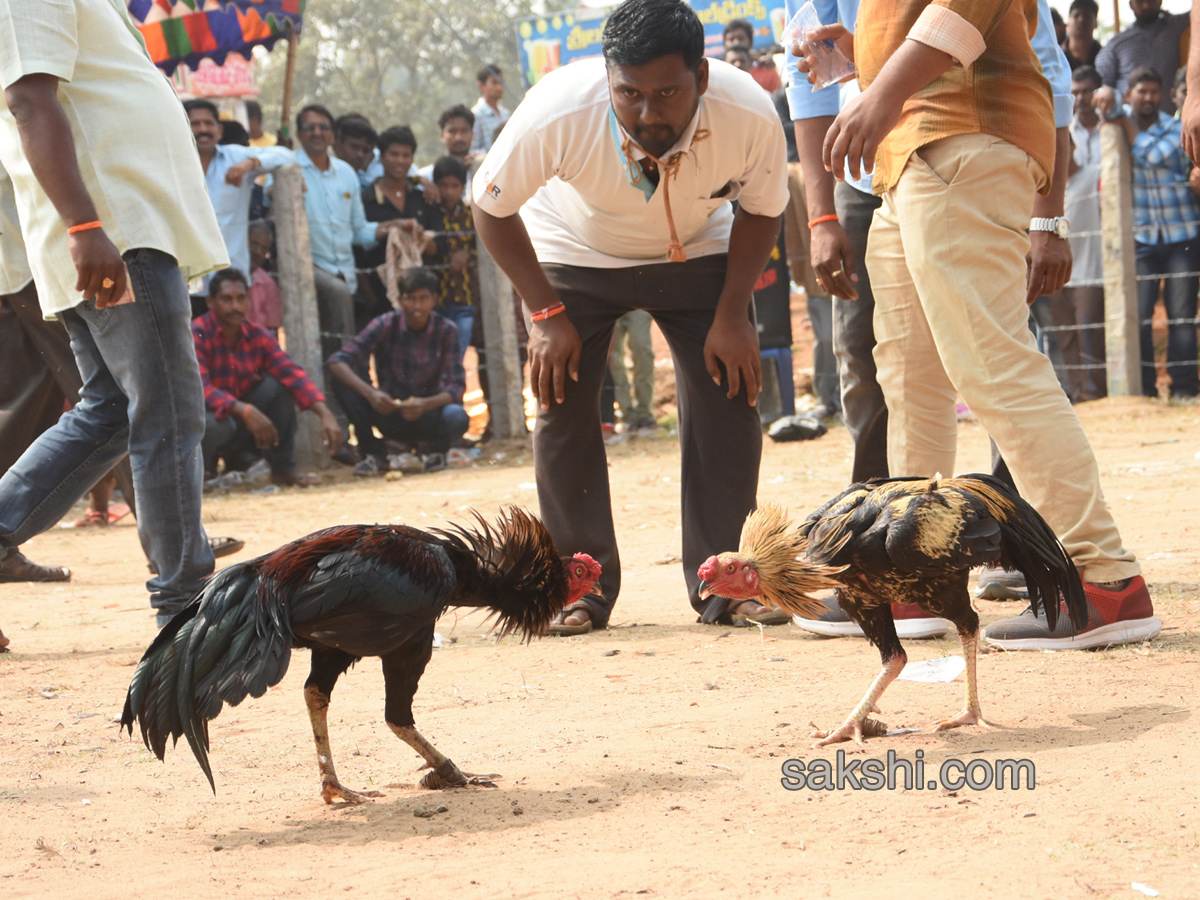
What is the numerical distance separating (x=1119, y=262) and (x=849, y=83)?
23.6ft

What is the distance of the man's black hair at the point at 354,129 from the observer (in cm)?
1212

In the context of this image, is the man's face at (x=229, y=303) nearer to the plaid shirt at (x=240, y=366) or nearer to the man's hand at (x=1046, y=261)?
the plaid shirt at (x=240, y=366)

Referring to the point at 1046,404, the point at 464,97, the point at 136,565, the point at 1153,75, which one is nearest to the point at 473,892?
the point at 1046,404

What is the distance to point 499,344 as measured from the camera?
12477 millimetres

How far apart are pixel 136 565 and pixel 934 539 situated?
17.3ft

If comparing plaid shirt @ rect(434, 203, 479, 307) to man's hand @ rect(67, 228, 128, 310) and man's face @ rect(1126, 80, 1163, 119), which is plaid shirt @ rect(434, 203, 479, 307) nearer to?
man's face @ rect(1126, 80, 1163, 119)

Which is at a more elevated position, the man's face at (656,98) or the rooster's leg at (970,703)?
the man's face at (656,98)

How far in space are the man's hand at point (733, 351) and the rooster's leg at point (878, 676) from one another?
1.62 m

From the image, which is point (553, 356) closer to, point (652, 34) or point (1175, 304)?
point (652, 34)

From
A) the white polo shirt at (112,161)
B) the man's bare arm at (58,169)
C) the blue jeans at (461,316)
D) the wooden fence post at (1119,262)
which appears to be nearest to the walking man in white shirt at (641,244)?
the white polo shirt at (112,161)

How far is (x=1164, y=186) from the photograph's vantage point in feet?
37.1

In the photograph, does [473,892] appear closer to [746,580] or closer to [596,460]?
[746,580]

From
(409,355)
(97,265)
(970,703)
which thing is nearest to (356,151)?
(409,355)

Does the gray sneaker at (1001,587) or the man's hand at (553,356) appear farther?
the gray sneaker at (1001,587)
